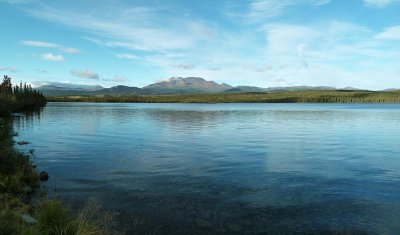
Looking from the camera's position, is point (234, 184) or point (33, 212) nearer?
point (33, 212)

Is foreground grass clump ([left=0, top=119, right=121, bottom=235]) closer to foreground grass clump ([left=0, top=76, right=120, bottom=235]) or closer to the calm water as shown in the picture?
foreground grass clump ([left=0, top=76, right=120, bottom=235])

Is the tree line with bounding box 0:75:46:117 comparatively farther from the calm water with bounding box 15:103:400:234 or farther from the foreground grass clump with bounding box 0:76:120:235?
the foreground grass clump with bounding box 0:76:120:235

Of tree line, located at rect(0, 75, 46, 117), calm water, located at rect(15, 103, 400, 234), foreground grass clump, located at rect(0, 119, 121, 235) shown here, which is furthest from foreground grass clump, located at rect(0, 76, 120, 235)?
tree line, located at rect(0, 75, 46, 117)

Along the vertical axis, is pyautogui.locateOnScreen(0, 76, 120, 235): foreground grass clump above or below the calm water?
above

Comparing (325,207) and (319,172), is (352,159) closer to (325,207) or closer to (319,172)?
(319,172)

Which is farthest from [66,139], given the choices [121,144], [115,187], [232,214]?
[232,214]

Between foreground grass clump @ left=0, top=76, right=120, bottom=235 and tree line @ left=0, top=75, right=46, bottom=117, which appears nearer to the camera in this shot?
foreground grass clump @ left=0, top=76, right=120, bottom=235

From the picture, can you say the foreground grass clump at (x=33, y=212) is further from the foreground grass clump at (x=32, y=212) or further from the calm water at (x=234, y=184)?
the calm water at (x=234, y=184)

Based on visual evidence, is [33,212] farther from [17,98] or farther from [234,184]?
[17,98]

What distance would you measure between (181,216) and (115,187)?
24.0ft

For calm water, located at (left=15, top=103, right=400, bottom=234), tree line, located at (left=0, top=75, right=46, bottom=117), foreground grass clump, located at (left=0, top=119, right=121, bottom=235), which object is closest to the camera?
foreground grass clump, located at (left=0, top=119, right=121, bottom=235)

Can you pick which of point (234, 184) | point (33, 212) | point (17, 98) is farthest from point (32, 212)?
point (17, 98)

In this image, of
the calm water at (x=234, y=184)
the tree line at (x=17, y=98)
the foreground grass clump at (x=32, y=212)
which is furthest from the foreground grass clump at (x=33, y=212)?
the tree line at (x=17, y=98)

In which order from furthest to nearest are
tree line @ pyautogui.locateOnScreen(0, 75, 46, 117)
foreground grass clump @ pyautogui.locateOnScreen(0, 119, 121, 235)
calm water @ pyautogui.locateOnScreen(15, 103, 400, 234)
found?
tree line @ pyautogui.locateOnScreen(0, 75, 46, 117) → calm water @ pyautogui.locateOnScreen(15, 103, 400, 234) → foreground grass clump @ pyautogui.locateOnScreen(0, 119, 121, 235)
